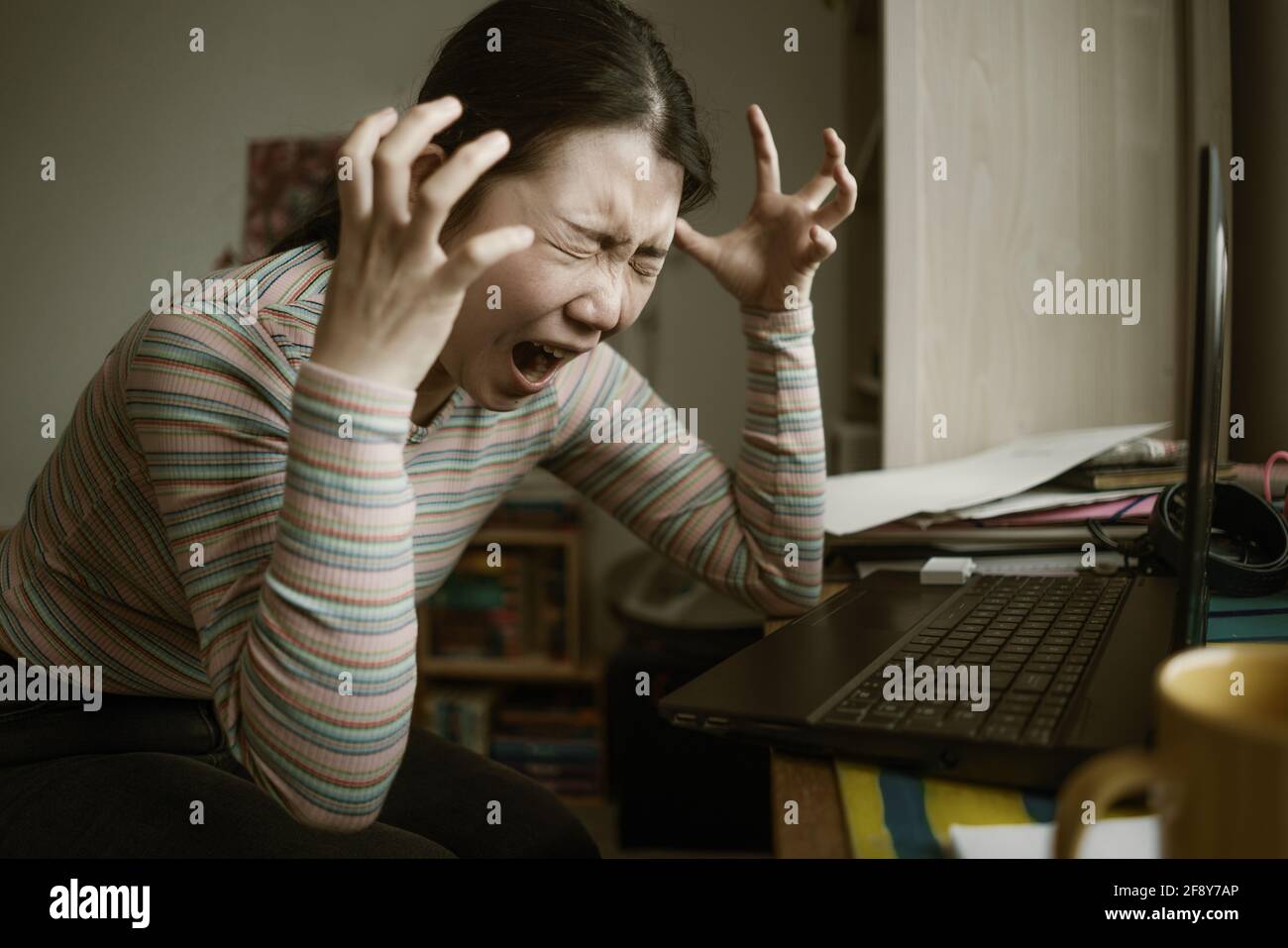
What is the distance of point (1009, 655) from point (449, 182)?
41 centimetres

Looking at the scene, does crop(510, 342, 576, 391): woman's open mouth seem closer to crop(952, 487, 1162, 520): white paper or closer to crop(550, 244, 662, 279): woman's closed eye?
crop(550, 244, 662, 279): woman's closed eye

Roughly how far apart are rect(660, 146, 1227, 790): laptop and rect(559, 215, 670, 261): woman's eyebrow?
0.30 m

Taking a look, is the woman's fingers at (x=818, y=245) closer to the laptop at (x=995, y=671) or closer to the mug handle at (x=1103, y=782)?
the laptop at (x=995, y=671)

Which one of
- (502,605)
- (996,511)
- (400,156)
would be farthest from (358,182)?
(502,605)

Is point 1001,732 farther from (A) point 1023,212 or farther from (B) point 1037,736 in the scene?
(A) point 1023,212

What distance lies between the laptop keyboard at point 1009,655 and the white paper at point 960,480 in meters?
0.15

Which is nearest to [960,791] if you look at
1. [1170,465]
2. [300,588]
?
[300,588]

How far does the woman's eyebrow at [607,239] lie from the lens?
2.34 feet

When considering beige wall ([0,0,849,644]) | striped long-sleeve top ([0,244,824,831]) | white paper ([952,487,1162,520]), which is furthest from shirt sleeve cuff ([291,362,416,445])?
beige wall ([0,0,849,644])

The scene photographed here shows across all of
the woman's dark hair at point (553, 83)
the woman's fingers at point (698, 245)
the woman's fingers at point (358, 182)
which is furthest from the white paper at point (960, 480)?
the woman's fingers at point (358, 182)

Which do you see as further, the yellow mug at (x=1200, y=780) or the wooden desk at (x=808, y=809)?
the wooden desk at (x=808, y=809)

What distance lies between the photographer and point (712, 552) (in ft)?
3.22

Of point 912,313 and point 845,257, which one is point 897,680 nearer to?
point 912,313

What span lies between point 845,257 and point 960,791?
6.90 ft
